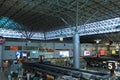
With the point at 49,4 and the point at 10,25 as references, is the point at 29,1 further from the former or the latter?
the point at 10,25

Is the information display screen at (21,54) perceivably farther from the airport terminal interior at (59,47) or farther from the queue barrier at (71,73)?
the queue barrier at (71,73)

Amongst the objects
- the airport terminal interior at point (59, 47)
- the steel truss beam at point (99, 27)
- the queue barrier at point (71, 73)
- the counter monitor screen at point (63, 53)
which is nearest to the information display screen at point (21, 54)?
the airport terminal interior at point (59, 47)

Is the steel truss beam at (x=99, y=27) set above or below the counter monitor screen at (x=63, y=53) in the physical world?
above

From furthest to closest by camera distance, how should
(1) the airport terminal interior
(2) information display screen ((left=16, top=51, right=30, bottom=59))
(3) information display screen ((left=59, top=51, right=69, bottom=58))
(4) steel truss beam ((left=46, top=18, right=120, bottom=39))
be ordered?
→ 1. (3) information display screen ((left=59, top=51, right=69, bottom=58))
2. (4) steel truss beam ((left=46, top=18, right=120, bottom=39))
3. (2) information display screen ((left=16, top=51, right=30, bottom=59))
4. (1) the airport terminal interior

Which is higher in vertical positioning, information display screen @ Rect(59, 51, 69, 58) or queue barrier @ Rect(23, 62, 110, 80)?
information display screen @ Rect(59, 51, 69, 58)

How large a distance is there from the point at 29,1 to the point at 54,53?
1522cm

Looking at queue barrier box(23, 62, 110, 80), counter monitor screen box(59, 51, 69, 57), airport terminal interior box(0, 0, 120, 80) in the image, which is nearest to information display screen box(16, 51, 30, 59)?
airport terminal interior box(0, 0, 120, 80)

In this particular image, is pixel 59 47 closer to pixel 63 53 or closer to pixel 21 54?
pixel 63 53

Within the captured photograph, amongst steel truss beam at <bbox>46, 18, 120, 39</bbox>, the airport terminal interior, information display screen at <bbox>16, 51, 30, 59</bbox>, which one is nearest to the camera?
the airport terminal interior

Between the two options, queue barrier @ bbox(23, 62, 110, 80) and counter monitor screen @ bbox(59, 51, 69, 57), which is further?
counter monitor screen @ bbox(59, 51, 69, 57)

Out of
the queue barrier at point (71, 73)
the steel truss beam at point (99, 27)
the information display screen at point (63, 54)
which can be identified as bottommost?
the queue barrier at point (71, 73)

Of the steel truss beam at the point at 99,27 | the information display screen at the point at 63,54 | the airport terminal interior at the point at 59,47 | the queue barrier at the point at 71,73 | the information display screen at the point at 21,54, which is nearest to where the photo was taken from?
the queue barrier at the point at 71,73

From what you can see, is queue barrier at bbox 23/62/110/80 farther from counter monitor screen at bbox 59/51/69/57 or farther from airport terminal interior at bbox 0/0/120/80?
counter monitor screen at bbox 59/51/69/57

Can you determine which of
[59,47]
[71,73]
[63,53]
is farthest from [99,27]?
[71,73]
